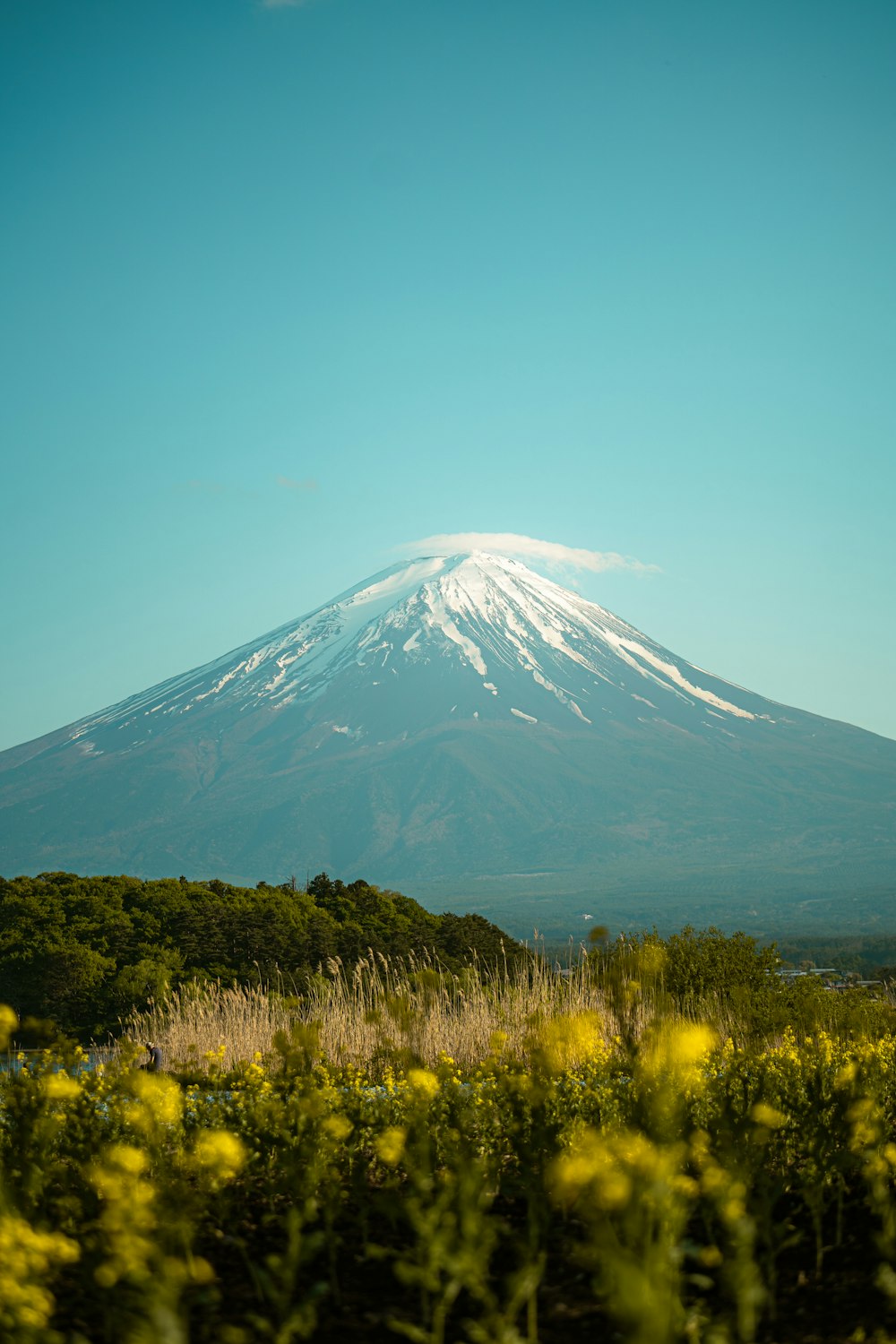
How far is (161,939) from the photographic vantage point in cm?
1528

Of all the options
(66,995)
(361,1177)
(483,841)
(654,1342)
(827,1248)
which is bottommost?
(483,841)

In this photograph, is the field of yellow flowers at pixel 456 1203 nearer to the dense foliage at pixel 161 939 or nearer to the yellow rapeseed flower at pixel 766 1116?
the yellow rapeseed flower at pixel 766 1116

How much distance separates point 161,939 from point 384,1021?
672 cm

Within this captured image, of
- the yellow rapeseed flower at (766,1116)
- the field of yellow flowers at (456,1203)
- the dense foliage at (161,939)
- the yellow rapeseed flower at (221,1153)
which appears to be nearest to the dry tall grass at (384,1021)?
the field of yellow flowers at (456,1203)

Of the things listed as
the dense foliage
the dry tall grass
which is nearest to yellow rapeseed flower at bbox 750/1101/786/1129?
the dry tall grass

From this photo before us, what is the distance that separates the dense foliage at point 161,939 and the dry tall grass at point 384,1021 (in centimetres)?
262

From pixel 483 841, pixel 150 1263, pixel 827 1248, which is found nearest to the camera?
pixel 150 1263

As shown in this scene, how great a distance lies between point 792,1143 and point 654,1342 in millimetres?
3501

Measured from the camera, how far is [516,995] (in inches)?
417

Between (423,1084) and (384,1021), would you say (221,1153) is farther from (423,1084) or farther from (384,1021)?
(384,1021)

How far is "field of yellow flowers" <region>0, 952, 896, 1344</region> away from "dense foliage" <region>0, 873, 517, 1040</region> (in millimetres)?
7690

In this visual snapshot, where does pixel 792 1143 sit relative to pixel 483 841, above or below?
above

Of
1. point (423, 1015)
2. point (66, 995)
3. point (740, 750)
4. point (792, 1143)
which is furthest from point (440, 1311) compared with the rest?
point (740, 750)

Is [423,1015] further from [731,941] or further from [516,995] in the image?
[731,941]
